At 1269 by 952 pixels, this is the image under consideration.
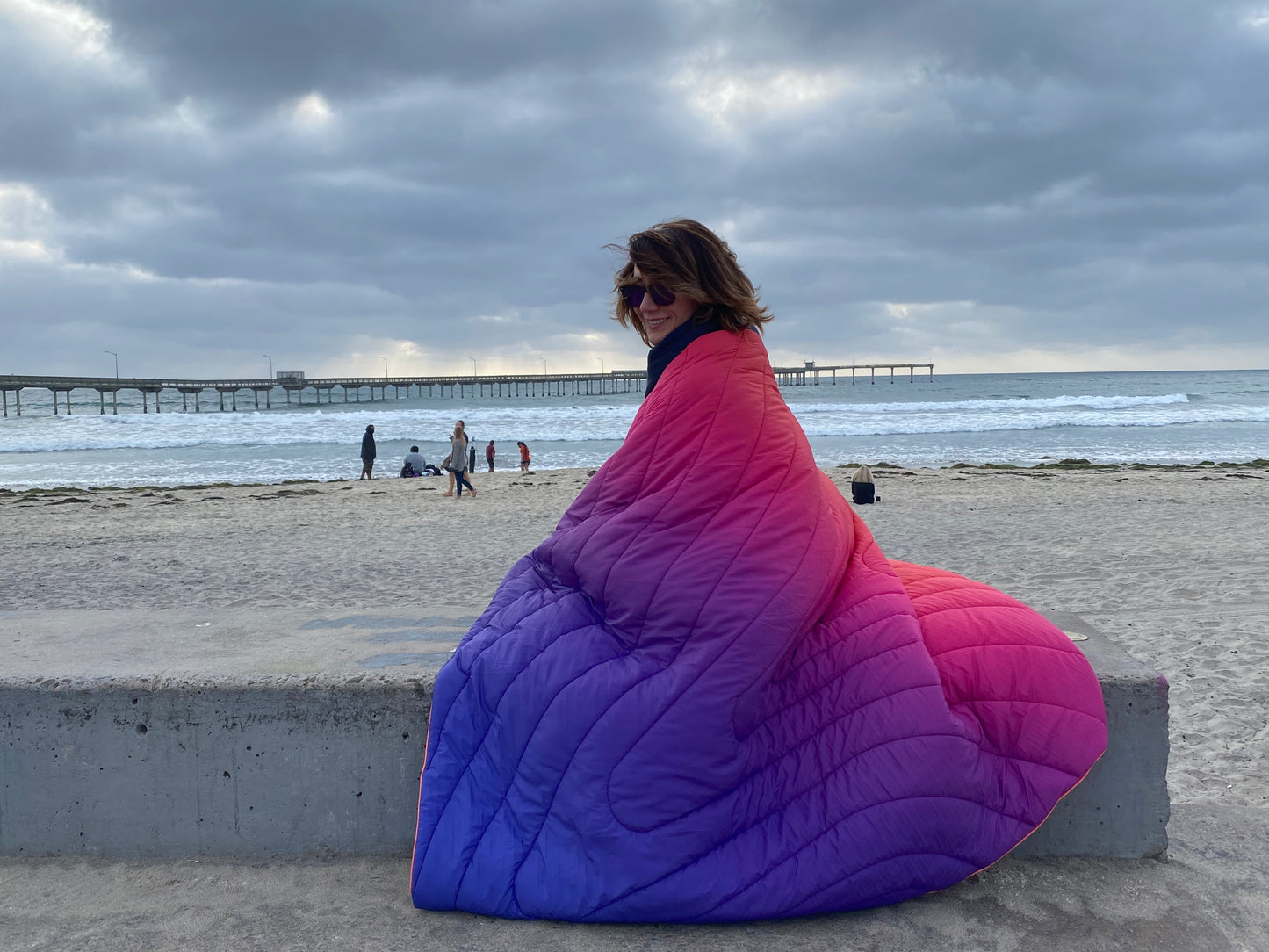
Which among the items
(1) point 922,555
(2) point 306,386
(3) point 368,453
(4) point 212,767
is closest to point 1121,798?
(4) point 212,767

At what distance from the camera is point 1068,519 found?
10.1m

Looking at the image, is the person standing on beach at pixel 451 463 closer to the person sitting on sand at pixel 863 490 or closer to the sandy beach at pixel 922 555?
the sandy beach at pixel 922 555

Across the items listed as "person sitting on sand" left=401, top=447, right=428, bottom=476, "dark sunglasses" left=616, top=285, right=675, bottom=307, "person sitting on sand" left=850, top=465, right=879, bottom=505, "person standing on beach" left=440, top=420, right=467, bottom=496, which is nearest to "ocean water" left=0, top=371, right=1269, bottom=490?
"person sitting on sand" left=401, top=447, right=428, bottom=476

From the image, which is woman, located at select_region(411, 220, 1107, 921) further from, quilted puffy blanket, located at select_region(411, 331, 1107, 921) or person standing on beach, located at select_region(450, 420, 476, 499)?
Answer: person standing on beach, located at select_region(450, 420, 476, 499)

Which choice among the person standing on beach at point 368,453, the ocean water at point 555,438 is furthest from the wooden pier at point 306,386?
the person standing on beach at point 368,453

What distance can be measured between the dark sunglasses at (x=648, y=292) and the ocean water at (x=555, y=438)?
20160mm

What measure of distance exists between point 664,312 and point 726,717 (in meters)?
0.92

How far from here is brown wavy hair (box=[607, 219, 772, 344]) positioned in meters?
2.02

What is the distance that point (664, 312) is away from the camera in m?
2.08

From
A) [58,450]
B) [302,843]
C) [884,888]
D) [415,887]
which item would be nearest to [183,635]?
[302,843]

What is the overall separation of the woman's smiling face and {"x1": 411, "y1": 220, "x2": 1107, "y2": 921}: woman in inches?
5.2

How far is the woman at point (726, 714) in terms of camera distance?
174 cm

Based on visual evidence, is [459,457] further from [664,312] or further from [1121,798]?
[1121,798]

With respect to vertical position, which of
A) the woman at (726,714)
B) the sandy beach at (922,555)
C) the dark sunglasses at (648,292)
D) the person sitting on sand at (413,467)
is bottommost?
the sandy beach at (922,555)
